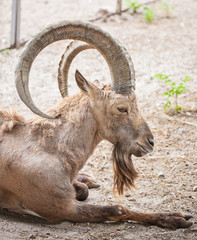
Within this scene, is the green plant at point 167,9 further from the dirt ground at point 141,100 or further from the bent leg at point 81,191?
the bent leg at point 81,191

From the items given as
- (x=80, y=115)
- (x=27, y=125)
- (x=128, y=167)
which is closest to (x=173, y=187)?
(x=128, y=167)

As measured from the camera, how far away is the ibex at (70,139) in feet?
15.3

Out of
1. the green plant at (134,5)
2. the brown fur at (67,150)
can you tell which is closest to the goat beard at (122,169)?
the brown fur at (67,150)

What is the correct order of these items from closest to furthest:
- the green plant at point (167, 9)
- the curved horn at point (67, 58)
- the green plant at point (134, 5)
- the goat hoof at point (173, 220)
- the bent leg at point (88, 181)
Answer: the goat hoof at point (173, 220), the curved horn at point (67, 58), the bent leg at point (88, 181), the green plant at point (167, 9), the green plant at point (134, 5)

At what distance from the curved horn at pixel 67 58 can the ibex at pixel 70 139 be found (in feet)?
1.15

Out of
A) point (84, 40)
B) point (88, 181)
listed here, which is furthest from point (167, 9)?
point (84, 40)

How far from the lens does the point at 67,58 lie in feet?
18.0

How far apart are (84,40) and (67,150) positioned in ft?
4.24

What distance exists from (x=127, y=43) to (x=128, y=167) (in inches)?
293

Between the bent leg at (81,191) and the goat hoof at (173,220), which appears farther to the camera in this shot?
the bent leg at (81,191)

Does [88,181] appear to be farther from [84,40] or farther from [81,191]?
[84,40]

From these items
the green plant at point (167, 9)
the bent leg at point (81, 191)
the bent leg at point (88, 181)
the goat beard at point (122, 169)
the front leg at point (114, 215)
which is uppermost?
the green plant at point (167, 9)

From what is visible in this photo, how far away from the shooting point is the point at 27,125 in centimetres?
502

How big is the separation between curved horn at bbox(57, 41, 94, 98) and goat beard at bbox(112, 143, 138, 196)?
1.11 m
